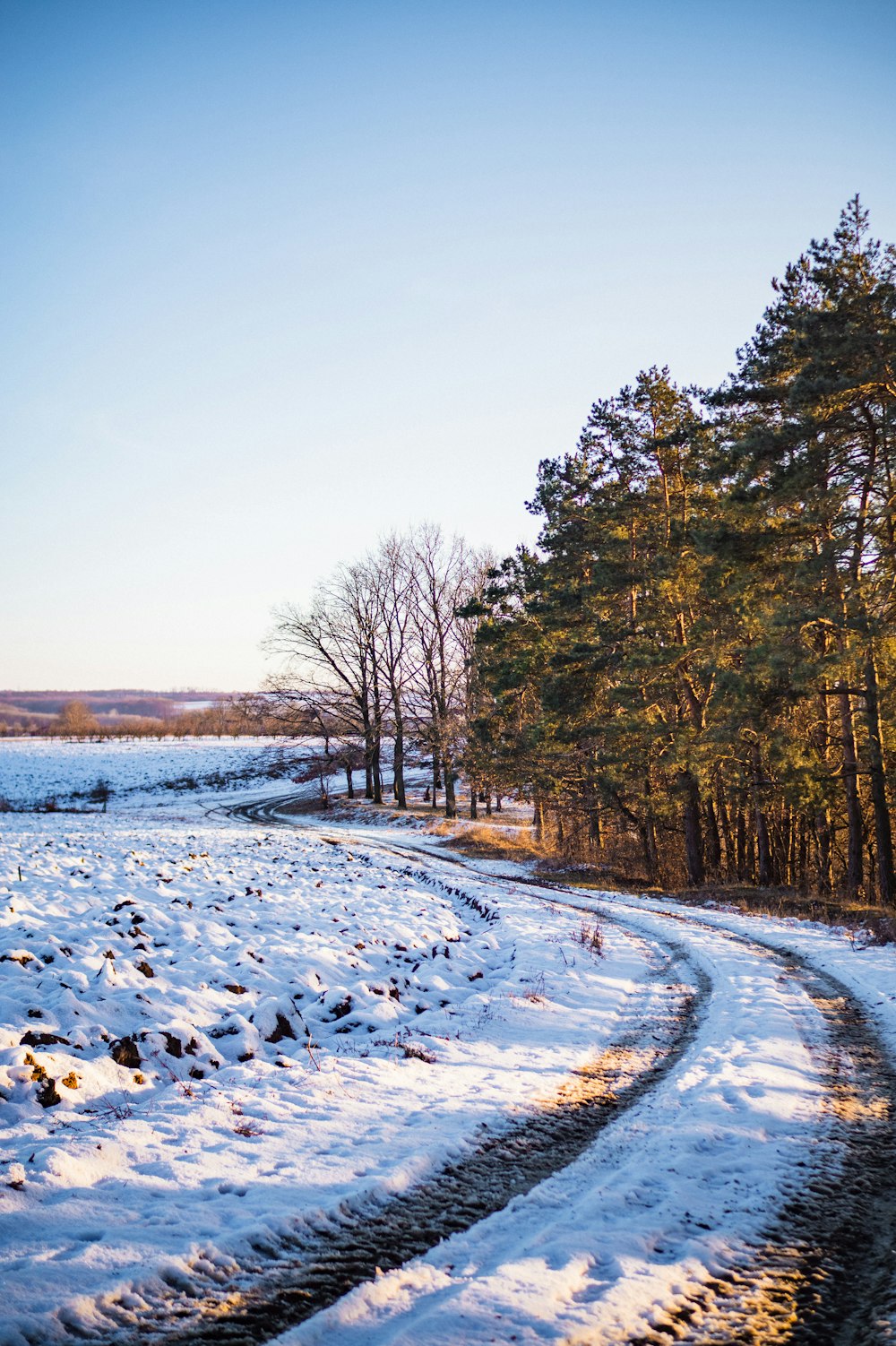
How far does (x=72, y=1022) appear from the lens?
5.54 m

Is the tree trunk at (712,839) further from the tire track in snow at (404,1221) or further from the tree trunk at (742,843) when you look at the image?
the tire track in snow at (404,1221)

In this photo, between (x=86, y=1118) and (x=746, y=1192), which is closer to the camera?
(x=746, y=1192)

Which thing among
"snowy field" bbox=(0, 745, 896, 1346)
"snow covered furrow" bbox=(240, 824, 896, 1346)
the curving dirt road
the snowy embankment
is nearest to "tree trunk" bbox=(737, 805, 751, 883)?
"snowy field" bbox=(0, 745, 896, 1346)

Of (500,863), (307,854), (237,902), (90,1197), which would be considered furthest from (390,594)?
(90,1197)

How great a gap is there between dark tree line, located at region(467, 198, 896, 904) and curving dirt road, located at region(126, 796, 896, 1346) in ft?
35.7

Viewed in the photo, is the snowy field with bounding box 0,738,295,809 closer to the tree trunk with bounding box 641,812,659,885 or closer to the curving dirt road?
the tree trunk with bounding box 641,812,659,885

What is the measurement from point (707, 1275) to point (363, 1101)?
2.57m

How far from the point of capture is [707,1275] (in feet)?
9.96

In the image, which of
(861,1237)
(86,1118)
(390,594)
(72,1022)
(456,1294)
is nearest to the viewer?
(456,1294)

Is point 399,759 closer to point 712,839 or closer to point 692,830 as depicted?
point 712,839

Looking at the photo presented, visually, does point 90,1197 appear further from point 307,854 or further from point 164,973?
point 307,854

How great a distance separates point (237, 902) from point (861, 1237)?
339 inches

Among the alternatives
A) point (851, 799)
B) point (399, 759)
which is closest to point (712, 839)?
point (851, 799)

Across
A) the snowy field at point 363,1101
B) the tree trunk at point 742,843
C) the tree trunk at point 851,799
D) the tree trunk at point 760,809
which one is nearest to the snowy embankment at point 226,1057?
the snowy field at point 363,1101
